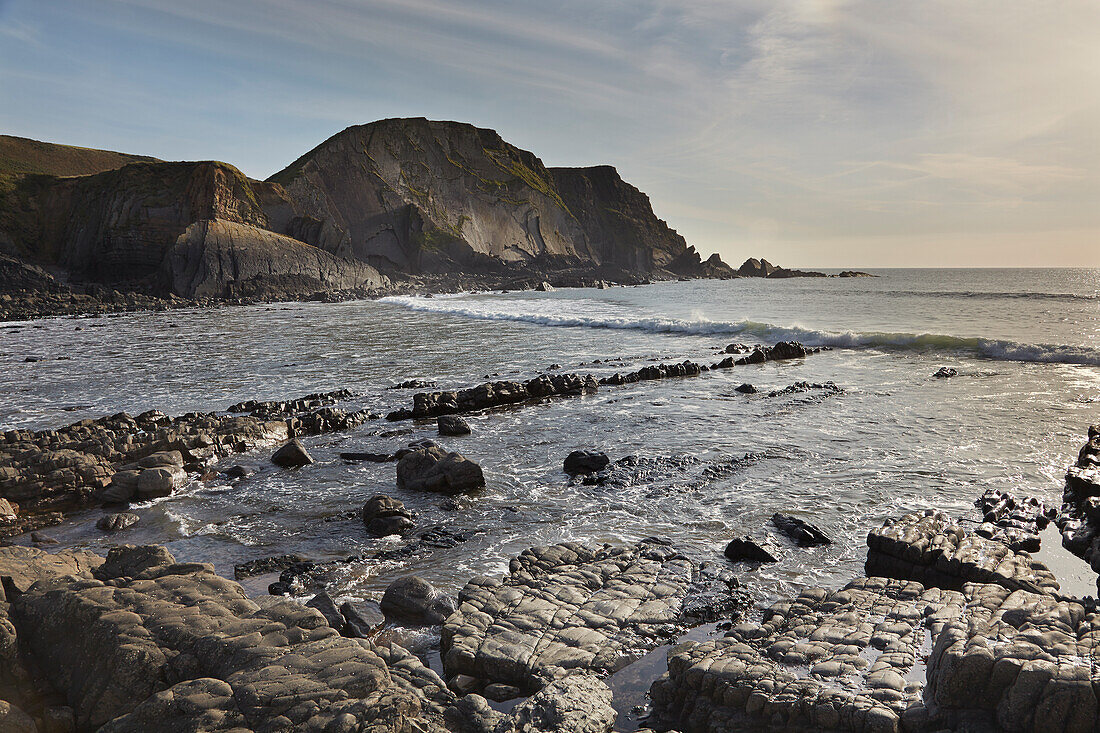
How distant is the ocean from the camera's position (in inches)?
336

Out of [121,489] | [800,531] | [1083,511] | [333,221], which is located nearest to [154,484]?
[121,489]

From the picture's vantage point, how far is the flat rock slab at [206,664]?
371 centimetres

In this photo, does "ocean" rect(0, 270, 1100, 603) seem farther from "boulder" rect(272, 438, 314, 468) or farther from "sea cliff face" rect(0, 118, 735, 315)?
"sea cliff face" rect(0, 118, 735, 315)

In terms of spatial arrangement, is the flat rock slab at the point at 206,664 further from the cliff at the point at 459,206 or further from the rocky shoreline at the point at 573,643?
the cliff at the point at 459,206

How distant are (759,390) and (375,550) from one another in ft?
48.2

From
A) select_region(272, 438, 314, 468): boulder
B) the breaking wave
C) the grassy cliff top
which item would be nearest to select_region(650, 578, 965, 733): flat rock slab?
select_region(272, 438, 314, 468): boulder

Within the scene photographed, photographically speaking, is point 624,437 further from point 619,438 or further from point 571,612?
point 571,612

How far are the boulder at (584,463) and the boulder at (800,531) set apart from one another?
367 cm

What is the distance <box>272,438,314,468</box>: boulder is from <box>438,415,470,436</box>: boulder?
3.34 m

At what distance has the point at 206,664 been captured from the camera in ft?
13.9

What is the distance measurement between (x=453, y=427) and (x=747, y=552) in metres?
8.67

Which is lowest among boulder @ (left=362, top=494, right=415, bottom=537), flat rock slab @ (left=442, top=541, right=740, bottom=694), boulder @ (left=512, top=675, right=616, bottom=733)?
boulder @ (left=362, top=494, right=415, bottom=537)

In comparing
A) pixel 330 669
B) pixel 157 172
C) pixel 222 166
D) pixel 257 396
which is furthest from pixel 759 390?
pixel 157 172

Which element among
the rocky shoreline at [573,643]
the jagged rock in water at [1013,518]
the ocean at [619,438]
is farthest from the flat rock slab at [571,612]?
the jagged rock in water at [1013,518]
